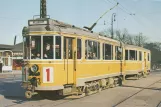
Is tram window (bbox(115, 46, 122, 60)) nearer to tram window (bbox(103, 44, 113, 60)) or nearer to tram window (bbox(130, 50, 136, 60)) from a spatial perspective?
tram window (bbox(103, 44, 113, 60))

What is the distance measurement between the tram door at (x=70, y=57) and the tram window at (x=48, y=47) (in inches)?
27.2

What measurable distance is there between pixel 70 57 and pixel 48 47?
1.22m

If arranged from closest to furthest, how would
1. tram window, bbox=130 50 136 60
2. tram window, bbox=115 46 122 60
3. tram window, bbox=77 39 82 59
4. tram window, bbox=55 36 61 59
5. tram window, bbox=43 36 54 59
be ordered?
tram window, bbox=43 36 54 59
tram window, bbox=55 36 61 59
tram window, bbox=77 39 82 59
tram window, bbox=115 46 122 60
tram window, bbox=130 50 136 60

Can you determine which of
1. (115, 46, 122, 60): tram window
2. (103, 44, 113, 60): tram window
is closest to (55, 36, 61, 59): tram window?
(103, 44, 113, 60): tram window

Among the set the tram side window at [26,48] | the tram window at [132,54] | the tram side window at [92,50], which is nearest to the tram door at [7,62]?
the tram window at [132,54]

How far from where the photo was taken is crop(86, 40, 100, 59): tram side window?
1694 cm

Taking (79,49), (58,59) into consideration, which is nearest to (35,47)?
(58,59)

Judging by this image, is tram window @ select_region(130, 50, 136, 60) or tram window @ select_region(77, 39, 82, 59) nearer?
tram window @ select_region(77, 39, 82, 59)

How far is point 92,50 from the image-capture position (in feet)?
57.5

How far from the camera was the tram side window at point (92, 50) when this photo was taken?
55.6ft

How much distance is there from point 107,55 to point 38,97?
567 cm

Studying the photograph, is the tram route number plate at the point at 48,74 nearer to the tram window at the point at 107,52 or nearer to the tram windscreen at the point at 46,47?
the tram windscreen at the point at 46,47

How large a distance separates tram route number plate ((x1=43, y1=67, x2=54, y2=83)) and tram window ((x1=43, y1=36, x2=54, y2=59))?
526 mm

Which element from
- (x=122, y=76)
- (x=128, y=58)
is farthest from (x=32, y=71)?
(x=128, y=58)
